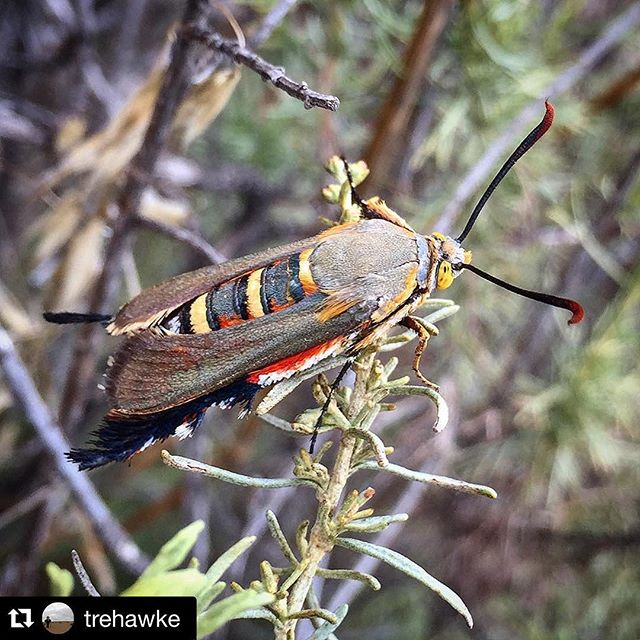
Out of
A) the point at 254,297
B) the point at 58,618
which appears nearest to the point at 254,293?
the point at 254,297

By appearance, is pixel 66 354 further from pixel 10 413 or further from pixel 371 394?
pixel 371 394

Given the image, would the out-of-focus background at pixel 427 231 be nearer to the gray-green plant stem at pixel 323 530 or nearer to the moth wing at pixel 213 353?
the moth wing at pixel 213 353

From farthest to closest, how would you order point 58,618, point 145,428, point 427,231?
point 427,231, point 145,428, point 58,618

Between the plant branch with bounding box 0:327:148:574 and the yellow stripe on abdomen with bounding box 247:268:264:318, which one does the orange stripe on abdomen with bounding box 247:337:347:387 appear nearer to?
the yellow stripe on abdomen with bounding box 247:268:264:318

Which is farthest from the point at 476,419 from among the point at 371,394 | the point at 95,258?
the point at 371,394

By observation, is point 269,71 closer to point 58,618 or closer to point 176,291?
point 176,291

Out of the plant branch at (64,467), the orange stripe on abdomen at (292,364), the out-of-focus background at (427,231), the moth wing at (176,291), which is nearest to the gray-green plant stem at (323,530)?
the orange stripe on abdomen at (292,364)

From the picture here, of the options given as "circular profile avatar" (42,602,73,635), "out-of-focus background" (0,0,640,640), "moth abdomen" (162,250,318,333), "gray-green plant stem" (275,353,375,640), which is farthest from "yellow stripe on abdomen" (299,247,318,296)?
"out-of-focus background" (0,0,640,640)
